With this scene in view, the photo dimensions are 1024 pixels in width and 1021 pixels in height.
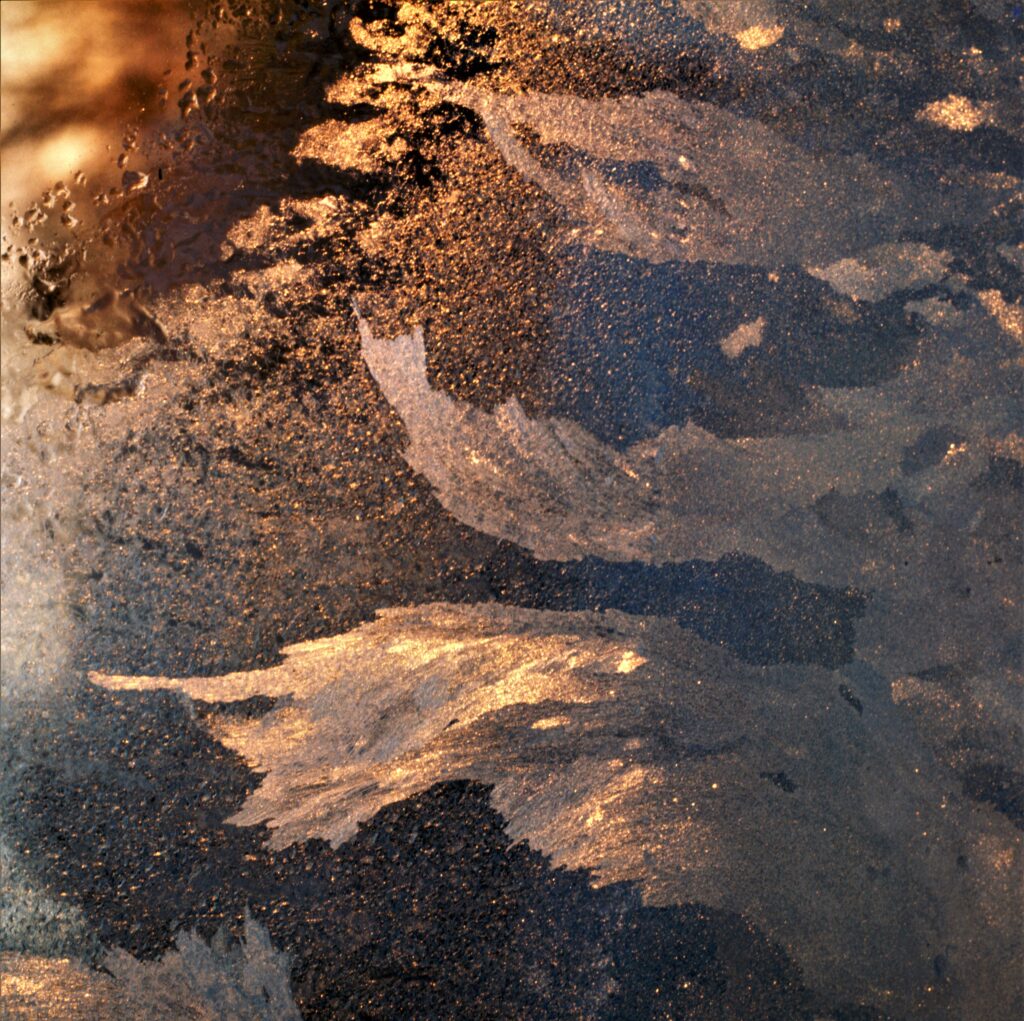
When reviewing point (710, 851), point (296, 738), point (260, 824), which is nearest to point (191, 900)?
point (260, 824)

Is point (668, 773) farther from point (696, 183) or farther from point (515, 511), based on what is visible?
point (696, 183)

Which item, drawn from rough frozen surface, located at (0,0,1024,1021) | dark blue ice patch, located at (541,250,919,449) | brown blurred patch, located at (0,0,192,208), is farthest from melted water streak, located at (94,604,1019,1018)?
brown blurred patch, located at (0,0,192,208)

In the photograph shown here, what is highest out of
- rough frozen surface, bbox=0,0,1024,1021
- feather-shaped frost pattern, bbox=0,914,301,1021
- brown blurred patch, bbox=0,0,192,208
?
brown blurred patch, bbox=0,0,192,208

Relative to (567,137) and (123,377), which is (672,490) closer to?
(567,137)

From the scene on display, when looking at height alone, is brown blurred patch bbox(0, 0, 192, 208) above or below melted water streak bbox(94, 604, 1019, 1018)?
above

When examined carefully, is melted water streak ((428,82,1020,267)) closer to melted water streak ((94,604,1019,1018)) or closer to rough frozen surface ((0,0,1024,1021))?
rough frozen surface ((0,0,1024,1021))

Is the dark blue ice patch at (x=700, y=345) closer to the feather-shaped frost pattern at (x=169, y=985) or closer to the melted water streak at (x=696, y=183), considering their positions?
the melted water streak at (x=696, y=183)
